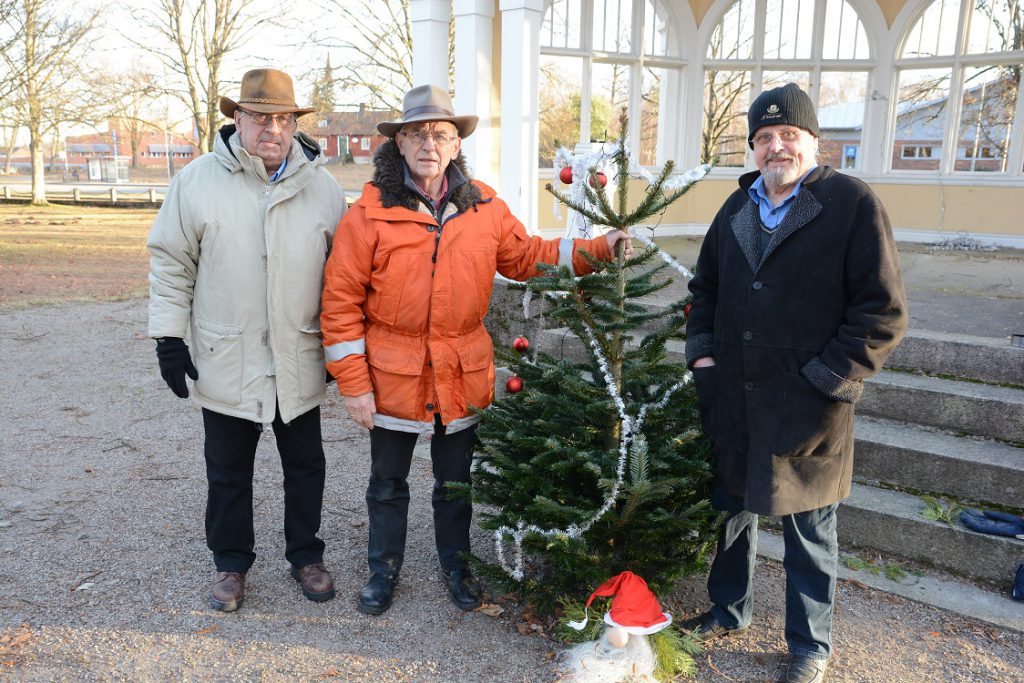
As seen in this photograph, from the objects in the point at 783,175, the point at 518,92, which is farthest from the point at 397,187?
the point at 518,92

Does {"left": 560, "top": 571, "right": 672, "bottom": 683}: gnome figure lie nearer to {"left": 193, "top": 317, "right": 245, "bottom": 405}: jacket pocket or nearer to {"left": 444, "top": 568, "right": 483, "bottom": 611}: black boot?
{"left": 444, "top": 568, "right": 483, "bottom": 611}: black boot

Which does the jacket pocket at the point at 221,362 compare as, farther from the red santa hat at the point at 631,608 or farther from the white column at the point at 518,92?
the white column at the point at 518,92

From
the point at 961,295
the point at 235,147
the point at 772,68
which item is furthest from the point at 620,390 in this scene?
the point at 772,68

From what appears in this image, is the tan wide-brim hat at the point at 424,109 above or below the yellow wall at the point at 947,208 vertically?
above

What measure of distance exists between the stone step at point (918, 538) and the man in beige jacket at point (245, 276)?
9.07ft

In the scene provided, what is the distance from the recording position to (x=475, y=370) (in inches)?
141

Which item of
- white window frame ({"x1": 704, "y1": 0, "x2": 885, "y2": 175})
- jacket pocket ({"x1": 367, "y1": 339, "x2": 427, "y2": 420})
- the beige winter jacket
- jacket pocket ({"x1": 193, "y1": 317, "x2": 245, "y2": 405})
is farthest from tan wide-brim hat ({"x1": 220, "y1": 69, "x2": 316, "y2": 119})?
white window frame ({"x1": 704, "y1": 0, "x2": 885, "y2": 175})

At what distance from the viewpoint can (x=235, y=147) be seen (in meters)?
3.42

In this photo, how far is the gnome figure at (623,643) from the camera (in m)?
3.02

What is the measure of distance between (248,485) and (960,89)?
37.2 feet

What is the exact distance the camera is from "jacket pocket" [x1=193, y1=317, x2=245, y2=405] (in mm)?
3488

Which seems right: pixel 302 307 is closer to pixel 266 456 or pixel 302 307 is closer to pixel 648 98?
pixel 266 456

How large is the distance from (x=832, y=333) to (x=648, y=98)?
1022 cm

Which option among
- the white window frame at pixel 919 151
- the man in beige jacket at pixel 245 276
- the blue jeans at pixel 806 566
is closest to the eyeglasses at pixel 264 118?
the man in beige jacket at pixel 245 276
